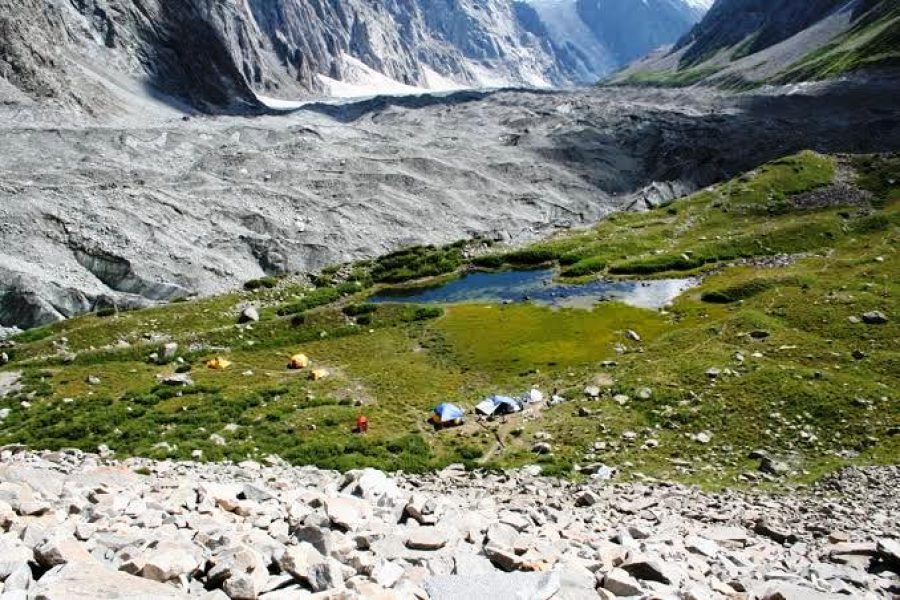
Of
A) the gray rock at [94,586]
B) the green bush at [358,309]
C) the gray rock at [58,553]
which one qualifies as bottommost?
the green bush at [358,309]

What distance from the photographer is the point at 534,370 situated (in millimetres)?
44750

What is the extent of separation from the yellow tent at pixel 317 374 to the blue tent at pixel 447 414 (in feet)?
34.9

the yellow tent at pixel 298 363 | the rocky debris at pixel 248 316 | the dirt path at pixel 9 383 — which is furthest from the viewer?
the rocky debris at pixel 248 316

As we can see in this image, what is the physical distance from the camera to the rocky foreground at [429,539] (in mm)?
13078

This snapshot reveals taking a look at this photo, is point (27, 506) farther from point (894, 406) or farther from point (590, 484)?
point (894, 406)

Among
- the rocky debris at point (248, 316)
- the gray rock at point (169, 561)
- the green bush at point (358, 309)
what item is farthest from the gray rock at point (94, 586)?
the rocky debris at point (248, 316)

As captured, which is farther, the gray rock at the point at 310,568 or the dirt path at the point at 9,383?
the dirt path at the point at 9,383

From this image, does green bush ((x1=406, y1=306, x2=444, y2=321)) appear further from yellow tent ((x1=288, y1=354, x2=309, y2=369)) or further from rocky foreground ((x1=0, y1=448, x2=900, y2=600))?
rocky foreground ((x1=0, y1=448, x2=900, y2=600))

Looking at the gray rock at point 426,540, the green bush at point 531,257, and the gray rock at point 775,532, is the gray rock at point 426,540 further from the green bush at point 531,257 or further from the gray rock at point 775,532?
the green bush at point 531,257

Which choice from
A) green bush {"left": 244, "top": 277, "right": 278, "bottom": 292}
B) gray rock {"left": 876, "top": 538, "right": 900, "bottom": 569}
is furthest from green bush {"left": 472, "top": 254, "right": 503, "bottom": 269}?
gray rock {"left": 876, "top": 538, "right": 900, "bottom": 569}

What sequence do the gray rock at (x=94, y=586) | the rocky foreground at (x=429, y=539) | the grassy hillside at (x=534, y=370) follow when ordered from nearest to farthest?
the gray rock at (x=94, y=586)
the rocky foreground at (x=429, y=539)
the grassy hillside at (x=534, y=370)

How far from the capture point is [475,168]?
5758 inches

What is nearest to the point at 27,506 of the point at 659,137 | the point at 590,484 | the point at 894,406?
the point at 590,484

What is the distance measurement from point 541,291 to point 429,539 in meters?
52.2
